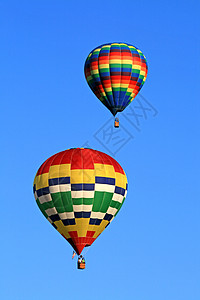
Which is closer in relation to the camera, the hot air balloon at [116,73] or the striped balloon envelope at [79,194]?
the striped balloon envelope at [79,194]

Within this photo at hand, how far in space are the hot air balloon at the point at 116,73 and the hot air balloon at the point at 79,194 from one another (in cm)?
619

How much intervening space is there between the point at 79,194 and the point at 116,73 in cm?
932

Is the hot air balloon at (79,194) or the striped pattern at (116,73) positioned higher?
the striped pattern at (116,73)

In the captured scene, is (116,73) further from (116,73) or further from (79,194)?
(79,194)

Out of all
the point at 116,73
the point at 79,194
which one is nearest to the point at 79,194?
the point at 79,194

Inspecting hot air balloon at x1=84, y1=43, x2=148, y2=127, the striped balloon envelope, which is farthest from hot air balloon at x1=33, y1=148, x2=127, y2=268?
hot air balloon at x1=84, y1=43, x2=148, y2=127

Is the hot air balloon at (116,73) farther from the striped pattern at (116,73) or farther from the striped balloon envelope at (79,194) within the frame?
the striped balloon envelope at (79,194)

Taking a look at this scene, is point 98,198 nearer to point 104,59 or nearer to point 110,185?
point 110,185

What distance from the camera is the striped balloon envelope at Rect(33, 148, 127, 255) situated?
50.8 m

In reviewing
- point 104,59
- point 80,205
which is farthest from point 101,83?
point 80,205

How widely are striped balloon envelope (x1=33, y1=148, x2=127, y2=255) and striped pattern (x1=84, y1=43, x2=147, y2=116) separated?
245 inches

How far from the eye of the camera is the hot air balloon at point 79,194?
50781 mm

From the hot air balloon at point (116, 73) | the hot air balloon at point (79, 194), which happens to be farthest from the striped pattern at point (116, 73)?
the hot air balloon at point (79, 194)

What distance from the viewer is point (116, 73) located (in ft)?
186
